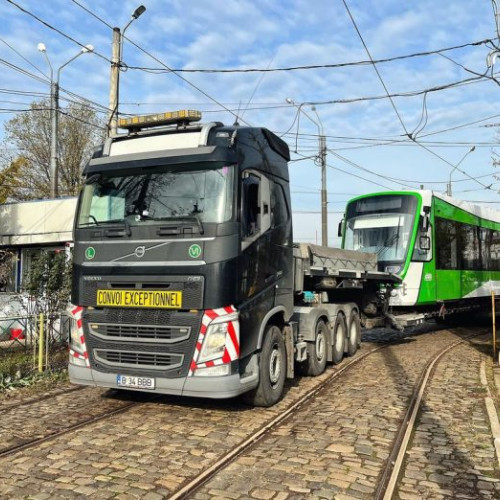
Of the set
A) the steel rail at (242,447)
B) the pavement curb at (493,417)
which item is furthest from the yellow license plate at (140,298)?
the pavement curb at (493,417)

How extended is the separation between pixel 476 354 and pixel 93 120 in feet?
95.2

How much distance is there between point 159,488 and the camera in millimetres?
4309

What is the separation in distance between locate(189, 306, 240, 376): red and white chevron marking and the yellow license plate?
0.38 m

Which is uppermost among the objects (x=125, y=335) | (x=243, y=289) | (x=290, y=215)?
(x=290, y=215)

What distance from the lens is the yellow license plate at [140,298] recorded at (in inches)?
233

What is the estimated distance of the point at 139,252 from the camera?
6.11 meters

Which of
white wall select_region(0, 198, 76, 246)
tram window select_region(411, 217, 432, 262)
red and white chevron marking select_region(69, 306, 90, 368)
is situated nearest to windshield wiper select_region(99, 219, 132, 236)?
red and white chevron marking select_region(69, 306, 90, 368)

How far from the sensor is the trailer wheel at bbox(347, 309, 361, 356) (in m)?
11.0

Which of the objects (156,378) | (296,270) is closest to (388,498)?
(156,378)

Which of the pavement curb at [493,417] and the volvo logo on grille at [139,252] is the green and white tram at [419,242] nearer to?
the pavement curb at [493,417]

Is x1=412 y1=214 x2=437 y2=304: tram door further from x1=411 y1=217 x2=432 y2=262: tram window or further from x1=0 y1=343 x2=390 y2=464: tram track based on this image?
x1=0 y1=343 x2=390 y2=464: tram track

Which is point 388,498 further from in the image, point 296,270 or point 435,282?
point 435,282

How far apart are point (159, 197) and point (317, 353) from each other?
4.21m

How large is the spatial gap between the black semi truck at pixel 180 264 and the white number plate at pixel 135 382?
0.01 metres
